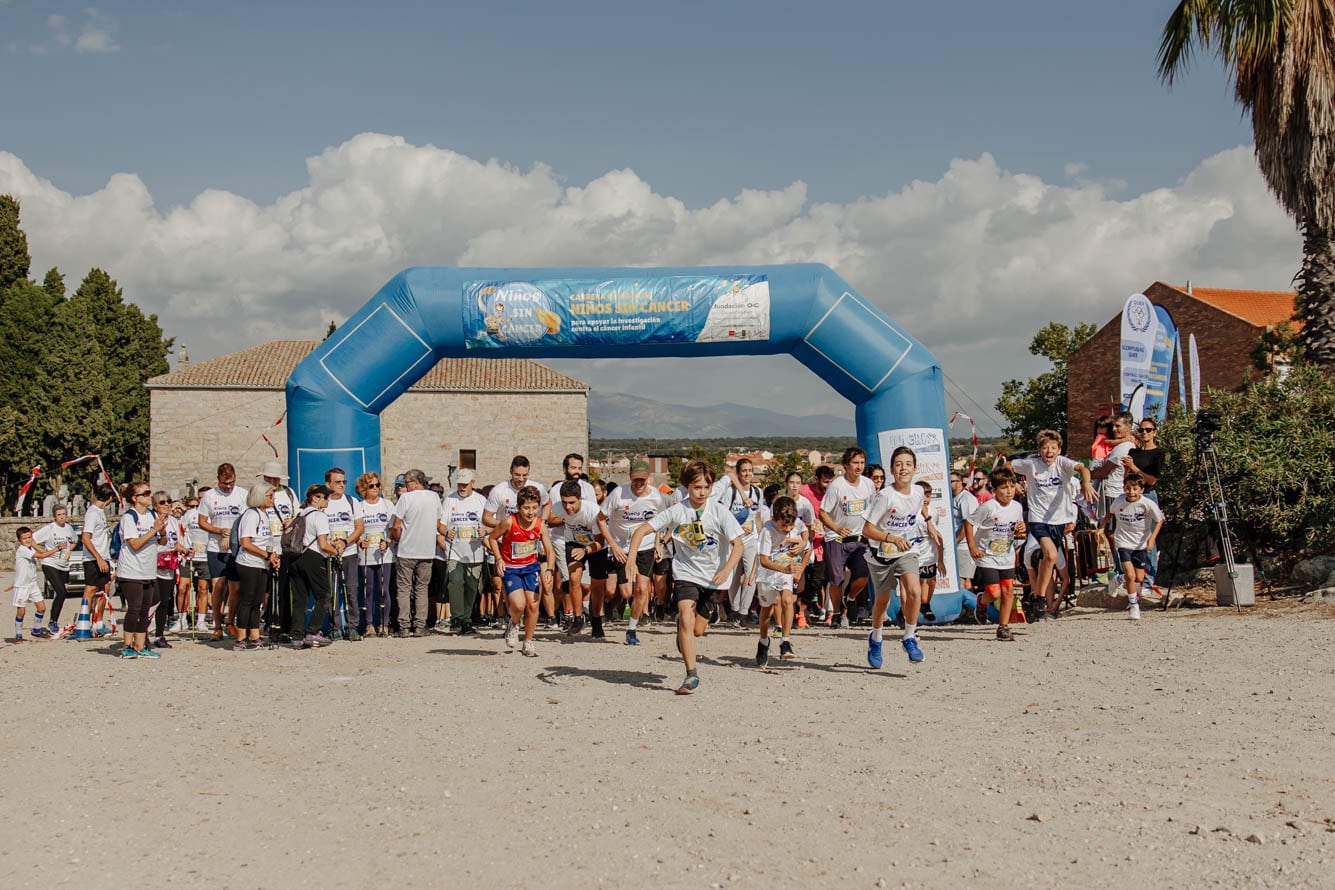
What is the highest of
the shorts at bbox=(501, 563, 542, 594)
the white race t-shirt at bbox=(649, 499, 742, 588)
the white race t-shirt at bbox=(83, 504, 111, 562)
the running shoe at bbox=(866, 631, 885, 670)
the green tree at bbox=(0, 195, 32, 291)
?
the green tree at bbox=(0, 195, 32, 291)

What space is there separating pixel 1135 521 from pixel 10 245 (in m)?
39.9

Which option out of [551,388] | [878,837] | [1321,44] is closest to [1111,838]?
[878,837]

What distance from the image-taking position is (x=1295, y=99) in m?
14.4

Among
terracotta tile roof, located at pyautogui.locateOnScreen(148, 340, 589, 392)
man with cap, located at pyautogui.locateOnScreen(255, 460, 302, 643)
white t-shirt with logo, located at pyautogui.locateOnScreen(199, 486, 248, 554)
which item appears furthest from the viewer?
terracotta tile roof, located at pyautogui.locateOnScreen(148, 340, 589, 392)

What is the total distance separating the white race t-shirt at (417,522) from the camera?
11.6 m

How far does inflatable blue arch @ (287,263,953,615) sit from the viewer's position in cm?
1250

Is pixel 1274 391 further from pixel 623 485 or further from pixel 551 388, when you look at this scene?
pixel 551 388

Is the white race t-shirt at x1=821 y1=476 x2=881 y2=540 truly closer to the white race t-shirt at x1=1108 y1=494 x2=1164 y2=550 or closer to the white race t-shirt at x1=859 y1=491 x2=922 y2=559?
the white race t-shirt at x1=859 y1=491 x2=922 y2=559

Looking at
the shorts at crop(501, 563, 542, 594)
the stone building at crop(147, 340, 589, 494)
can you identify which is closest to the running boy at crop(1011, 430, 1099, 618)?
the shorts at crop(501, 563, 542, 594)

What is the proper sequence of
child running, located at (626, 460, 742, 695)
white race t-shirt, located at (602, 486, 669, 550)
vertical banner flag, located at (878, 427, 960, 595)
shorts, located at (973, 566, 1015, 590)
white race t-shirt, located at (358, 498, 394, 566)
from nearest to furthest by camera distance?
child running, located at (626, 460, 742, 695)
shorts, located at (973, 566, 1015, 590)
white race t-shirt, located at (602, 486, 669, 550)
white race t-shirt, located at (358, 498, 394, 566)
vertical banner flag, located at (878, 427, 960, 595)

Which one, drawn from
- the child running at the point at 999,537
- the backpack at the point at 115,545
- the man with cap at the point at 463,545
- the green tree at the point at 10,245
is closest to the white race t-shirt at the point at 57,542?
the backpack at the point at 115,545

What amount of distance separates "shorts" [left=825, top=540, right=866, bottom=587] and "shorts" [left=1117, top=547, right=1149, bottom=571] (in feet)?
8.92

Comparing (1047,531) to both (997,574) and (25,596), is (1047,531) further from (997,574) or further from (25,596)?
(25,596)

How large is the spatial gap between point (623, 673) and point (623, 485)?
2.70 meters
